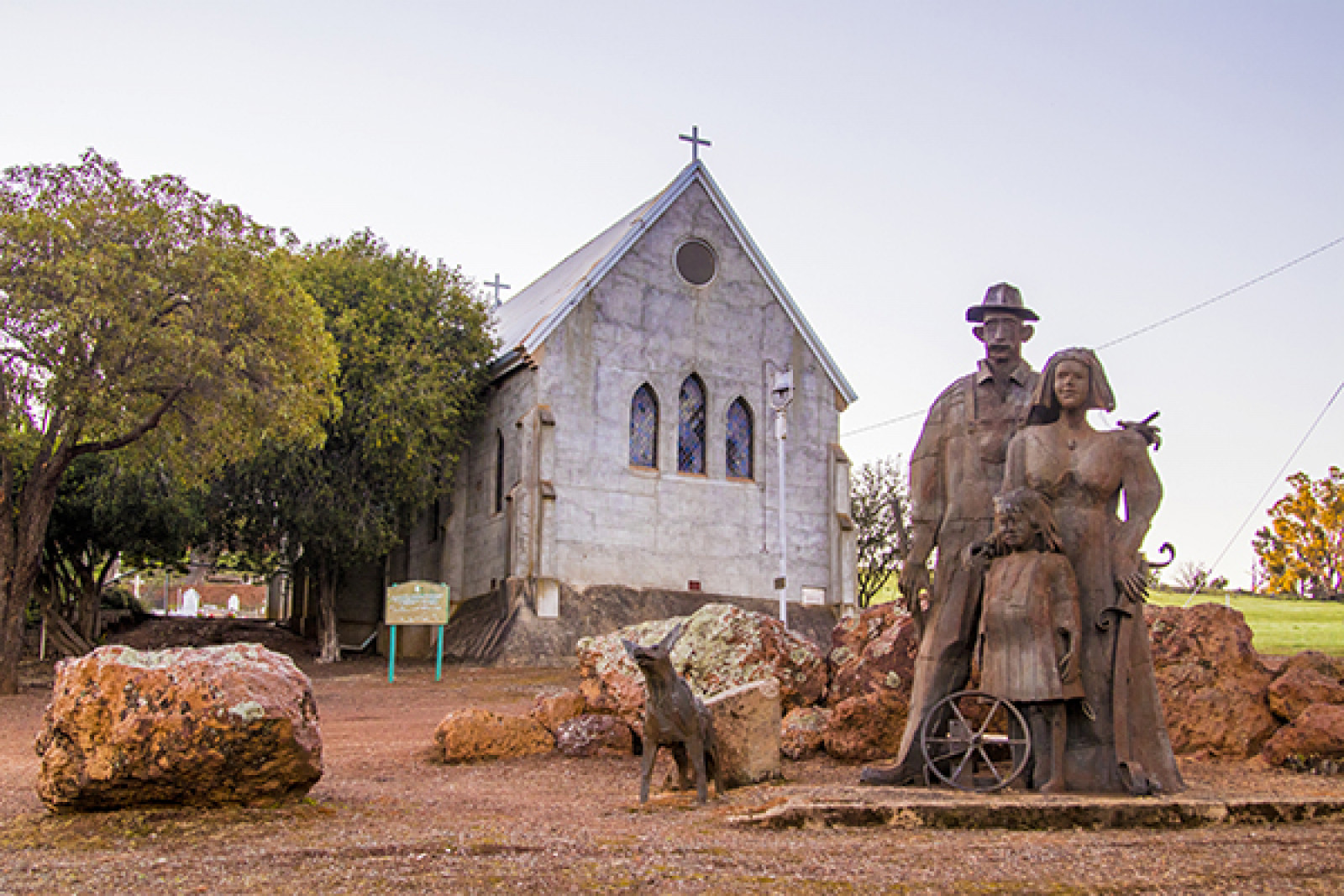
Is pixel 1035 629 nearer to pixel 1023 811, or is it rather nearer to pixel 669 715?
pixel 1023 811

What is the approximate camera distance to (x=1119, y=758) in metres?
8.90

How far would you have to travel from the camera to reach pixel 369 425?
2869cm

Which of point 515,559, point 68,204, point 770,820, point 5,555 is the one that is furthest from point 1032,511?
point 515,559

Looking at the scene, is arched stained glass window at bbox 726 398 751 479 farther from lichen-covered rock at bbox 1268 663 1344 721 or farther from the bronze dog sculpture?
the bronze dog sculpture

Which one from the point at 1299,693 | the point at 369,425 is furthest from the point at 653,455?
the point at 1299,693

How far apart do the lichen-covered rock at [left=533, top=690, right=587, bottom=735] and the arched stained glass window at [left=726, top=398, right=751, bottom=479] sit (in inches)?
654

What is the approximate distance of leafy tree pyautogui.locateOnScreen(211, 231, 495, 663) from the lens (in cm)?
2850

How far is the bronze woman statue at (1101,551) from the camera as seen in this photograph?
9.01m

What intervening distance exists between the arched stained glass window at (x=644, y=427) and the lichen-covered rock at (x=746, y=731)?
62.1 feet

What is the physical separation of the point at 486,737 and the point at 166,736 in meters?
5.45

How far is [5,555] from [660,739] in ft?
52.4

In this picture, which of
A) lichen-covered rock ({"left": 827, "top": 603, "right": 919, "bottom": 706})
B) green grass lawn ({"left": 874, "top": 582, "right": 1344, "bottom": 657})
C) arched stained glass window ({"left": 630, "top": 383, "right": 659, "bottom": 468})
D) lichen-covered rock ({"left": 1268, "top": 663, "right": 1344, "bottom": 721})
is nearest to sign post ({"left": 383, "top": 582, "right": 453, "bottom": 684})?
arched stained glass window ({"left": 630, "top": 383, "right": 659, "bottom": 468})

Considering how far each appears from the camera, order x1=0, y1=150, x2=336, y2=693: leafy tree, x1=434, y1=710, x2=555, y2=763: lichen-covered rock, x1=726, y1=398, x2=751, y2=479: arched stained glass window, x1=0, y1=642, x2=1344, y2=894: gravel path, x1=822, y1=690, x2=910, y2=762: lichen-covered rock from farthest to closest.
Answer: x1=726, y1=398, x2=751, y2=479: arched stained glass window < x1=0, y1=150, x2=336, y2=693: leafy tree < x1=434, y1=710, x2=555, y2=763: lichen-covered rock < x1=822, y1=690, x2=910, y2=762: lichen-covered rock < x1=0, y1=642, x2=1344, y2=894: gravel path

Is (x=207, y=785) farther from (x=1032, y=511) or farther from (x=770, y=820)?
(x=1032, y=511)
